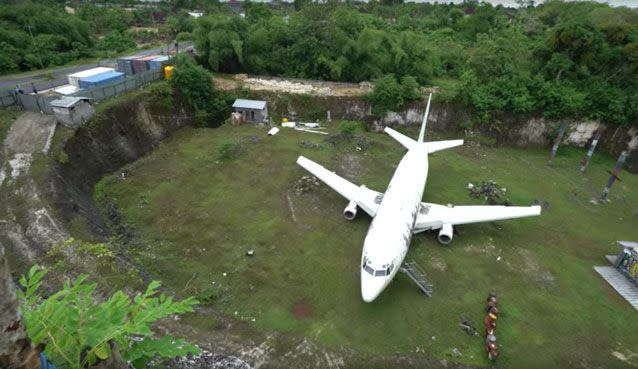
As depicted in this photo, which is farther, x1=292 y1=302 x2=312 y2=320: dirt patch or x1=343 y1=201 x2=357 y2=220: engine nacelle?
x1=343 y1=201 x2=357 y2=220: engine nacelle

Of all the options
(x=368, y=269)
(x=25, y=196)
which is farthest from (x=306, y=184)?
(x=25, y=196)

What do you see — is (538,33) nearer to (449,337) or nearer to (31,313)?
(449,337)

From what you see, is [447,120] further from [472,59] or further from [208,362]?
[208,362]

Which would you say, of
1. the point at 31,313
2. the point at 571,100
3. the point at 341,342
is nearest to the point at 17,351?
the point at 31,313

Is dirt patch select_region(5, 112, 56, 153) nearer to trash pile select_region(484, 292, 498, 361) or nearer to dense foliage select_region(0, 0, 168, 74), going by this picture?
dense foliage select_region(0, 0, 168, 74)

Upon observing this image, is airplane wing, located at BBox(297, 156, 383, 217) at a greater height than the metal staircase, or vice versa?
airplane wing, located at BBox(297, 156, 383, 217)

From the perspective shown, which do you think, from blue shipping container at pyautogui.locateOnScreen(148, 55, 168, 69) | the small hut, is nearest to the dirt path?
the small hut

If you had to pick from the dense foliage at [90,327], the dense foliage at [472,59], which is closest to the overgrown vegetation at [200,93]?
the dense foliage at [472,59]
